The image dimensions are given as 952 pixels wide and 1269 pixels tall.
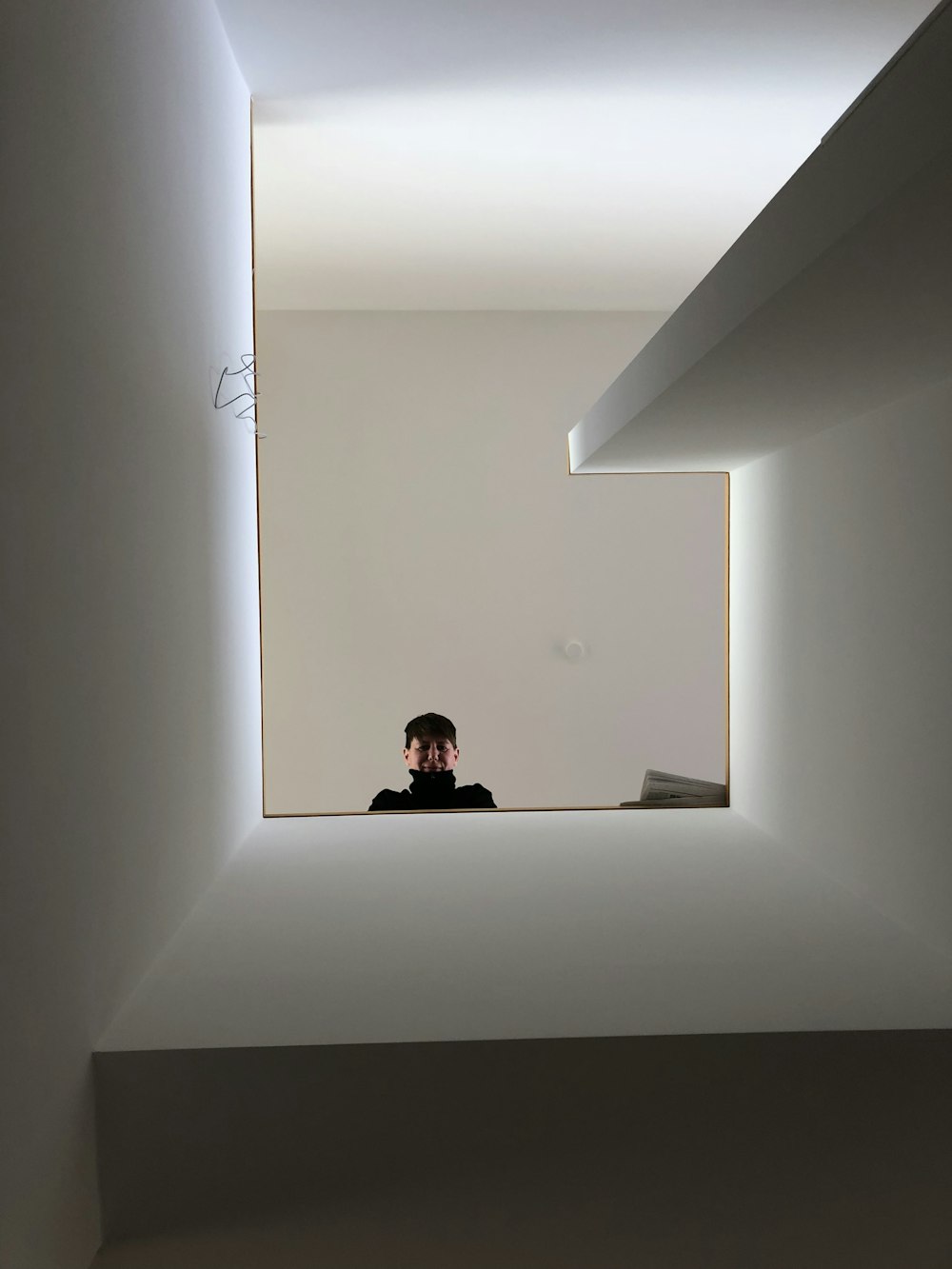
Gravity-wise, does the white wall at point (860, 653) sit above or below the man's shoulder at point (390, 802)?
above

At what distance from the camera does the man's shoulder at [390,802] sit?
3541mm

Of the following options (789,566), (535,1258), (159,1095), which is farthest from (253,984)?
(789,566)

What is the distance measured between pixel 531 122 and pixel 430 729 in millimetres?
1874

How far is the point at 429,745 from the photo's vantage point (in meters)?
3.85

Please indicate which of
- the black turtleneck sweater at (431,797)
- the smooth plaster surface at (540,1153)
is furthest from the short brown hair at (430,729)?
the smooth plaster surface at (540,1153)

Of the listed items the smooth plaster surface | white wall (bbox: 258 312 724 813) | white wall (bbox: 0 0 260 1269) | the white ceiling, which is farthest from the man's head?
the smooth plaster surface

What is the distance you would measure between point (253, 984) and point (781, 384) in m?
1.22

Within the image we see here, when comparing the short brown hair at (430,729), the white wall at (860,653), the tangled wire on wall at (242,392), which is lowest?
the short brown hair at (430,729)

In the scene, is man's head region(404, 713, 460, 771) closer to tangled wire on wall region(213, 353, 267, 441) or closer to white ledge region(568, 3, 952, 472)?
tangled wire on wall region(213, 353, 267, 441)

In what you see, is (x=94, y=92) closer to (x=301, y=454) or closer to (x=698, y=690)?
(x=301, y=454)

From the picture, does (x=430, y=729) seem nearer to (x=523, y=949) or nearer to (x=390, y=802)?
(x=390, y=802)

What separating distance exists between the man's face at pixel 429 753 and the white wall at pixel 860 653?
3.73ft

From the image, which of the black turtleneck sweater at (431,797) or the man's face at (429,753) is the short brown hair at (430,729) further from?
the black turtleneck sweater at (431,797)

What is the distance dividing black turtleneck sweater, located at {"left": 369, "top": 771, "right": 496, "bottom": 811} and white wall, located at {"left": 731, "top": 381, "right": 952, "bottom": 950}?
3.01 feet
